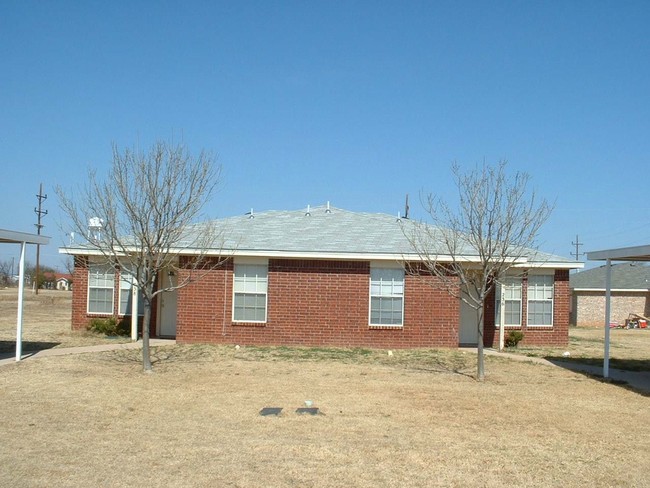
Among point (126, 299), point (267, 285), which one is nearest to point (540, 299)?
point (267, 285)

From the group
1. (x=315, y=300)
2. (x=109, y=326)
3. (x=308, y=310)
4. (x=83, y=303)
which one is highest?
(x=315, y=300)

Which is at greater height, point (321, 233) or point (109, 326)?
point (321, 233)

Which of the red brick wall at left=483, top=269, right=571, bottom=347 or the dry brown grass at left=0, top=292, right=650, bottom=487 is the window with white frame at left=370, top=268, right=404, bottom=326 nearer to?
the red brick wall at left=483, top=269, right=571, bottom=347

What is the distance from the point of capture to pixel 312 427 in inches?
366

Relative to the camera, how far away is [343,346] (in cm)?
1922

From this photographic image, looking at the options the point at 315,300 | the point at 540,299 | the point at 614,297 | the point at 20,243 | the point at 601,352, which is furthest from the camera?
the point at 614,297

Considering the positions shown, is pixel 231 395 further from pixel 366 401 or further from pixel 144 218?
pixel 144 218

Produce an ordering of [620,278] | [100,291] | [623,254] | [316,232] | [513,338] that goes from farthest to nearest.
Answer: [620,278] < [316,232] < [100,291] < [513,338] < [623,254]

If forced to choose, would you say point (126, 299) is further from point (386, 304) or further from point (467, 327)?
point (467, 327)

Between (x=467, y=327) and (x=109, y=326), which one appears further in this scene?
(x=467, y=327)

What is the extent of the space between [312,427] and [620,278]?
3624cm

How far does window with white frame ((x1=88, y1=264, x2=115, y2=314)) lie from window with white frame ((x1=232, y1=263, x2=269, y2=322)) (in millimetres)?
4232

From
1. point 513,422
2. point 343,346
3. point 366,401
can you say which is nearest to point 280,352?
point 343,346

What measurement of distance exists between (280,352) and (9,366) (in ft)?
20.3
